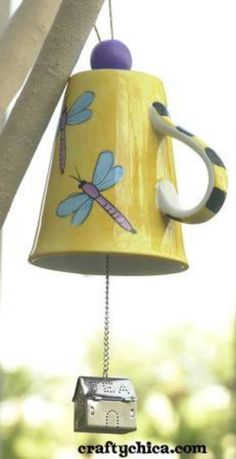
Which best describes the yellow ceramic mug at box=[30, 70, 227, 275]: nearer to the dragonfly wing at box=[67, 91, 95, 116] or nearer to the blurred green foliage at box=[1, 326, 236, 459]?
the dragonfly wing at box=[67, 91, 95, 116]

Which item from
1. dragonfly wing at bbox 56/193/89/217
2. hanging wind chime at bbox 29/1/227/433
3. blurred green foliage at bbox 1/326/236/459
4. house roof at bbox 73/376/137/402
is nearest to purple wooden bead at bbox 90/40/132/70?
hanging wind chime at bbox 29/1/227/433

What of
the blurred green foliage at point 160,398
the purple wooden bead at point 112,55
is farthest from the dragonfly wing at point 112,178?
the blurred green foliage at point 160,398

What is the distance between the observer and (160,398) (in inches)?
151

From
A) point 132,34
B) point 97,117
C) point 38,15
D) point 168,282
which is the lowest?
point 97,117

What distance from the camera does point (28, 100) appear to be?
2.52ft

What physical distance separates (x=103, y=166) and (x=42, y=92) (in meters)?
0.07

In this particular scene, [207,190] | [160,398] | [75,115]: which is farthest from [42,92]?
[160,398]

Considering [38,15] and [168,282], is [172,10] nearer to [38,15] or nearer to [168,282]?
[168,282]

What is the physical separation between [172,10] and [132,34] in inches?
11.3

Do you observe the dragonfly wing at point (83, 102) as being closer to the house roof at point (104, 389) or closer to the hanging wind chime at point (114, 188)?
the hanging wind chime at point (114, 188)

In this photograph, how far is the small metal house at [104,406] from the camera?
2.41 feet

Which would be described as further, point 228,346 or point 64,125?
point 228,346

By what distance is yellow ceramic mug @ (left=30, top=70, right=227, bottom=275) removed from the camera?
76 centimetres

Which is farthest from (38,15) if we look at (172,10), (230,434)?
(230,434)
